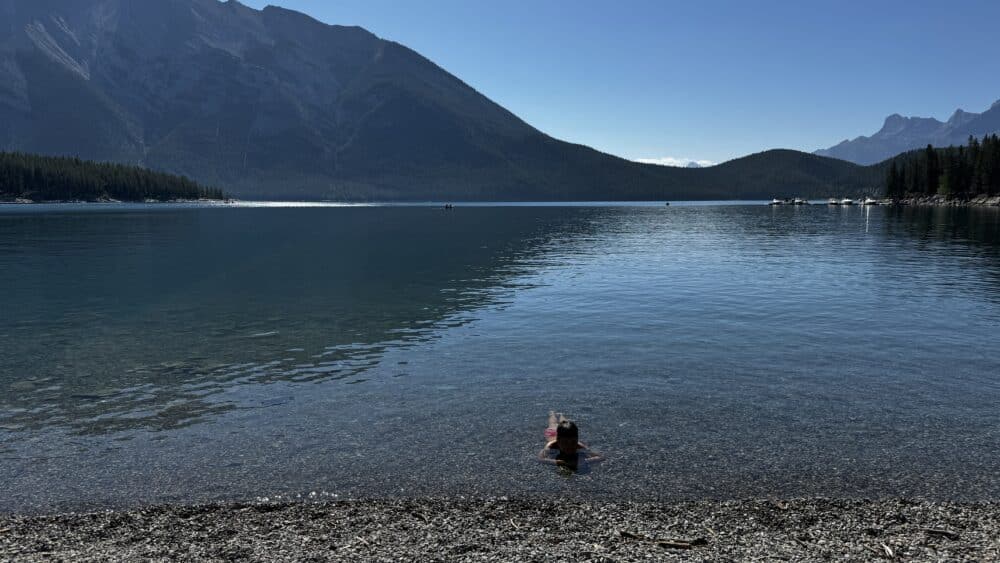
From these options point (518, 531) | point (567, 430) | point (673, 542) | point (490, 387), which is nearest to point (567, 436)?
point (567, 430)

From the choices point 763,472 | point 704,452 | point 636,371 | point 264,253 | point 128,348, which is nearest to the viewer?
point 763,472

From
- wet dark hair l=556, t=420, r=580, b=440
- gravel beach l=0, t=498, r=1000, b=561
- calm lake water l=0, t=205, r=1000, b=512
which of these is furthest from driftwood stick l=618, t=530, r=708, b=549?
wet dark hair l=556, t=420, r=580, b=440

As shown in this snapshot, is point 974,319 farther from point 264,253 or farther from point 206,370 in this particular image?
point 264,253

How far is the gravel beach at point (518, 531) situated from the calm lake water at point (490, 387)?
0.93 meters

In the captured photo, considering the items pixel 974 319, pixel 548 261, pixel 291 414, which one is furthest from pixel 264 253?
pixel 974 319

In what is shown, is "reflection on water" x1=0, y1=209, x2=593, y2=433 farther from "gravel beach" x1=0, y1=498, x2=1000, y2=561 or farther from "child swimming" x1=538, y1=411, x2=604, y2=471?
"child swimming" x1=538, y1=411, x2=604, y2=471

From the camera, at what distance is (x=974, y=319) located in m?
34.4

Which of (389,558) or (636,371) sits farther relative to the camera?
(636,371)

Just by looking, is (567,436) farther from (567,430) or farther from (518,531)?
(518,531)

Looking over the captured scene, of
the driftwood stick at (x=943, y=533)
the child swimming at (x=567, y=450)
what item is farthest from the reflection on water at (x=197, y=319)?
the driftwood stick at (x=943, y=533)

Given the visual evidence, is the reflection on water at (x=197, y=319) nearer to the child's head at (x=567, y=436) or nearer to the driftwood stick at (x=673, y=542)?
the child's head at (x=567, y=436)

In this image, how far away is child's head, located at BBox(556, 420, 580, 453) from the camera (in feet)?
50.8

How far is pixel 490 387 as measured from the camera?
22.3 metres

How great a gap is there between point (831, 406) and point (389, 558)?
50.3ft
